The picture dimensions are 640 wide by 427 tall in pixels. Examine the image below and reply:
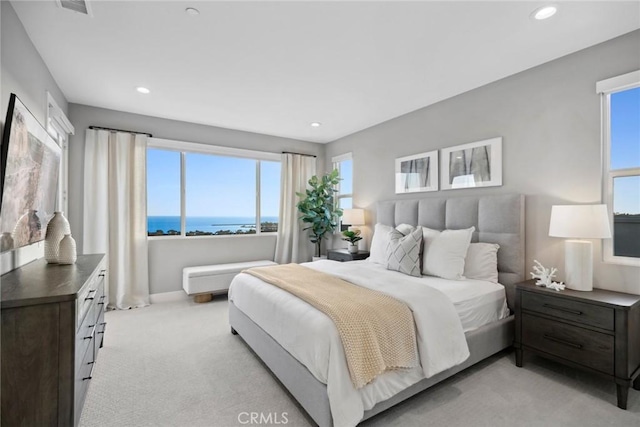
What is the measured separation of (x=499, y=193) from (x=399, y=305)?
1.93 meters

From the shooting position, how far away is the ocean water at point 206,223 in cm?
445

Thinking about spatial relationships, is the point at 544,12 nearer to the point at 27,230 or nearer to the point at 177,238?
the point at 27,230

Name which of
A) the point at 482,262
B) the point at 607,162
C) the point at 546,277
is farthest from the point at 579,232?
the point at 482,262

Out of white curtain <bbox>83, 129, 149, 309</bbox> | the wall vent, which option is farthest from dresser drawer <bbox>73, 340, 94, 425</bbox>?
the wall vent

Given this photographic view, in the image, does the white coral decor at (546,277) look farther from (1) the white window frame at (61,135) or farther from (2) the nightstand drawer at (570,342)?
(1) the white window frame at (61,135)

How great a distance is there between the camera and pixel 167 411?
6.40 feet

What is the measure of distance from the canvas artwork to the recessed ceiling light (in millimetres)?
3507

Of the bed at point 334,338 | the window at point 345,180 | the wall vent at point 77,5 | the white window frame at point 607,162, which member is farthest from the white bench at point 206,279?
the white window frame at point 607,162

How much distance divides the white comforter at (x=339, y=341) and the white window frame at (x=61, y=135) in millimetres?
2649

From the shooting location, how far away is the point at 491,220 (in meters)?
2.98

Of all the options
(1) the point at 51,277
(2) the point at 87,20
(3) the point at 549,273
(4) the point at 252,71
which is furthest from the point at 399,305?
(2) the point at 87,20

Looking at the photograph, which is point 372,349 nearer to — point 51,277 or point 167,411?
point 167,411

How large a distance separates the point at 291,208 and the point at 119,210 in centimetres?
263

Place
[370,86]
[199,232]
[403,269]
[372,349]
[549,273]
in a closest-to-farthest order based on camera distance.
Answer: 1. [372,349]
2. [549,273]
3. [403,269]
4. [370,86]
5. [199,232]
